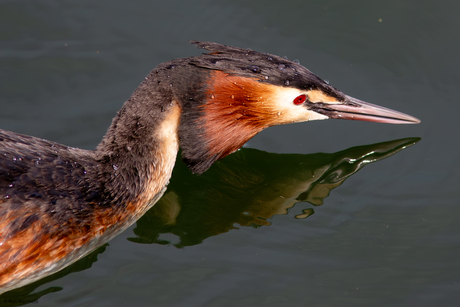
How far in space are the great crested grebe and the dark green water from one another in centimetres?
39

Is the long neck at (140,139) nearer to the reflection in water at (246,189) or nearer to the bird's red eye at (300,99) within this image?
the reflection in water at (246,189)

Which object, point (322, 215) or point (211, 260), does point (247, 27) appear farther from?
point (211, 260)

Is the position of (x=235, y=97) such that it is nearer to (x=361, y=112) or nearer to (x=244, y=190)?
(x=244, y=190)

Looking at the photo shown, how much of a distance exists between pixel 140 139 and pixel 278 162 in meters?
1.66

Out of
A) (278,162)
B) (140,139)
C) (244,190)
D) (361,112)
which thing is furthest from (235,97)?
(361,112)

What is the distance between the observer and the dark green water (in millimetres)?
4641

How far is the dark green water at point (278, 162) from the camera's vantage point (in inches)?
183

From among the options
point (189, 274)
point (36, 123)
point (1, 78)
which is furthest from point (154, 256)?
point (1, 78)

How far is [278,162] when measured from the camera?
18.9 ft

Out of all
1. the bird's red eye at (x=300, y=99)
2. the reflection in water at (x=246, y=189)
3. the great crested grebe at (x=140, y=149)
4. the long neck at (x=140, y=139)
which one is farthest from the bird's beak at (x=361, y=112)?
the long neck at (x=140, y=139)

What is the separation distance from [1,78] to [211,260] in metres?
3.36

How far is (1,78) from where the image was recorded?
6121 mm

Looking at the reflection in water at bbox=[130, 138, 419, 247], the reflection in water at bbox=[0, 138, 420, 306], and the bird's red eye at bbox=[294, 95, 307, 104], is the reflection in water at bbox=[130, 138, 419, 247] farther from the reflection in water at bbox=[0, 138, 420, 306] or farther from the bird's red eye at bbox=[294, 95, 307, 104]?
the bird's red eye at bbox=[294, 95, 307, 104]

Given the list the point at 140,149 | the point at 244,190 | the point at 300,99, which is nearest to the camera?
the point at 140,149
